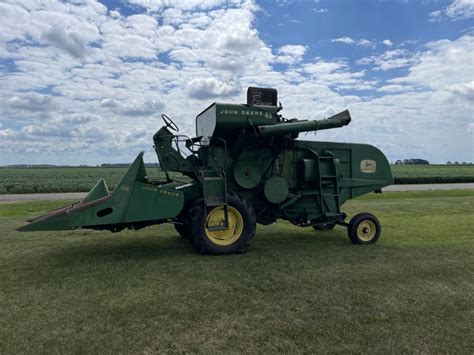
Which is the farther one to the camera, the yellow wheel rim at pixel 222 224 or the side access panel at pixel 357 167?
the side access panel at pixel 357 167

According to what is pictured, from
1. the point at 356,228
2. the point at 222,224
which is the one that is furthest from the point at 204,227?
the point at 356,228

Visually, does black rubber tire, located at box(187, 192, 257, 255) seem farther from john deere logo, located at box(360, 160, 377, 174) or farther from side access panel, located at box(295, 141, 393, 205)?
john deere logo, located at box(360, 160, 377, 174)

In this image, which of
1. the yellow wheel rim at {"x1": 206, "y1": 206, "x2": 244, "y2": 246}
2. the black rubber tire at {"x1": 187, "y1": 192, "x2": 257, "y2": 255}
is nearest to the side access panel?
the black rubber tire at {"x1": 187, "y1": 192, "x2": 257, "y2": 255}

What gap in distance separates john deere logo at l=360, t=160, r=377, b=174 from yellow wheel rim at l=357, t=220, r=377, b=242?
1206 millimetres

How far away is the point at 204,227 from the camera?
7.01 metres

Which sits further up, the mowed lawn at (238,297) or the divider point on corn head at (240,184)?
the divider point on corn head at (240,184)

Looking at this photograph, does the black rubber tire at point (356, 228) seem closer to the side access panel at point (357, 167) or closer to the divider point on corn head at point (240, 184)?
the divider point on corn head at point (240, 184)

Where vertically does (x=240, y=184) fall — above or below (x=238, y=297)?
above

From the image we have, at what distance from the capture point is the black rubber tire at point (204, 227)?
6.97 meters

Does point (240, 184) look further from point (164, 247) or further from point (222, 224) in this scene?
point (164, 247)

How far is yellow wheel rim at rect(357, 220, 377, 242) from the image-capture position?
811cm

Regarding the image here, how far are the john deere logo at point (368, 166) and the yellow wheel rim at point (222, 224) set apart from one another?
3.16 m

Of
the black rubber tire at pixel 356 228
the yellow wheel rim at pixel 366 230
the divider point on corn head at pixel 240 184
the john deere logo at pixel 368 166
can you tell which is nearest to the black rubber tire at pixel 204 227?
the divider point on corn head at pixel 240 184

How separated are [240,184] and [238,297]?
3137mm
